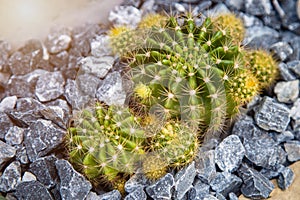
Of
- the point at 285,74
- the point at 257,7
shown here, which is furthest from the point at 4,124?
the point at 257,7

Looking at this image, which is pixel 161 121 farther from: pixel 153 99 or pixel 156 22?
pixel 156 22

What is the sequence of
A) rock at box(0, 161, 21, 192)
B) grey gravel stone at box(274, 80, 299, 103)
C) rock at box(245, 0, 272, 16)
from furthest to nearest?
rock at box(245, 0, 272, 16) < grey gravel stone at box(274, 80, 299, 103) < rock at box(0, 161, 21, 192)

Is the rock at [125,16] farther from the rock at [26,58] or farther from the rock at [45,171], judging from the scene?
the rock at [45,171]

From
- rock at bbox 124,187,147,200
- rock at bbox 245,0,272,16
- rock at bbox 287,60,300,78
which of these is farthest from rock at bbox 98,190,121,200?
rock at bbox 245,0,272,16

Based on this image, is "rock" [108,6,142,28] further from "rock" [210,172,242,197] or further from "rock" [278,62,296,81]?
"rock" [210,172,242,197]

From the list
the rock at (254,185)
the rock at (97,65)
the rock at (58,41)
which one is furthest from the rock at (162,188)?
the rock at (58,41)

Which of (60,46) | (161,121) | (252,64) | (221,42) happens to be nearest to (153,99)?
(161,121)

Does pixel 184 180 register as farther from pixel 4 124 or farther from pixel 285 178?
pixel 4 124
